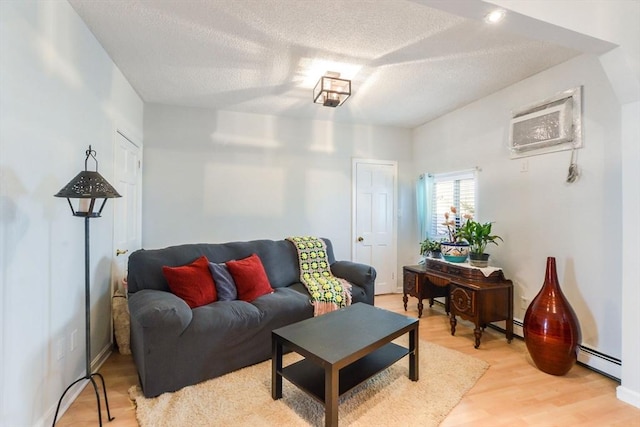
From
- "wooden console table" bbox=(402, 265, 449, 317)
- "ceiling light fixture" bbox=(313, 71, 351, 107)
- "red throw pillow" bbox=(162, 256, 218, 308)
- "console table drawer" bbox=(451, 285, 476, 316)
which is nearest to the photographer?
"red throw pillow" bbox=(162, 256, 218, 308)

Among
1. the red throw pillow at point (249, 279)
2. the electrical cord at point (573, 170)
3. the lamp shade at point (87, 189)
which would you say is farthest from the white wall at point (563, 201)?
the lamp shade at point (87, 189)

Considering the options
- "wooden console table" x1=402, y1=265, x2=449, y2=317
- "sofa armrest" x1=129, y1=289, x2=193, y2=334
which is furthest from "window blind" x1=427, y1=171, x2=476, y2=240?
"sofa armrest" x1=129, y1=289, x2=193, y2=334

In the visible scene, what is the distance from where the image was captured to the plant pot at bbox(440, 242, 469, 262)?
131 inches

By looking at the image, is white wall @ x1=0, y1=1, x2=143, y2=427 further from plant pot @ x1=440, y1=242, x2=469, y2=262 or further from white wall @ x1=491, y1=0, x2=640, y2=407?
plant pot @ x1=440, y1=242, x2=469, y2=262

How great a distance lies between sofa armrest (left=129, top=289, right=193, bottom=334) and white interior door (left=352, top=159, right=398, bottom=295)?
279 cm

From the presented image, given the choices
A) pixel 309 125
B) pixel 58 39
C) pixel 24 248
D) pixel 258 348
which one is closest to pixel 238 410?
pixel 258 348

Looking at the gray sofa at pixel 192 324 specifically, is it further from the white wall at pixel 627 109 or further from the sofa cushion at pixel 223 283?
the white wall at pixel 627 109

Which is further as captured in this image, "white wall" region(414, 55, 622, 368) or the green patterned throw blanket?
the green patterned throw blanket

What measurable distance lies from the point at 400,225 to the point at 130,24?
395 centimetres

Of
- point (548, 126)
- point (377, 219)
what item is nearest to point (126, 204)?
point (377, 219)

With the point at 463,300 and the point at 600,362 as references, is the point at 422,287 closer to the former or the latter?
the point at 463,300

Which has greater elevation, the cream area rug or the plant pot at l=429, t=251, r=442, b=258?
the plant pot at l=429, t=251, r=442, b=258

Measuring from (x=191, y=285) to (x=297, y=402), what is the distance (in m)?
1.23

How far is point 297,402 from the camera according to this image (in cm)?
199
